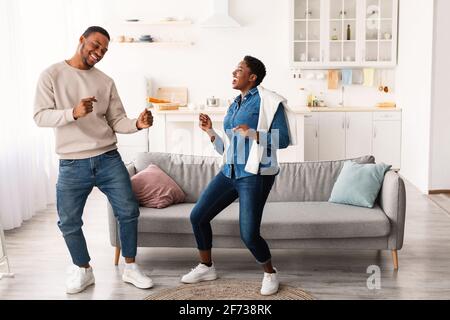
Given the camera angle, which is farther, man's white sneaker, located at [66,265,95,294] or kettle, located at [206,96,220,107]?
kettle, located at [206,96,220,107]

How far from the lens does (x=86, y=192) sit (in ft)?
11.9

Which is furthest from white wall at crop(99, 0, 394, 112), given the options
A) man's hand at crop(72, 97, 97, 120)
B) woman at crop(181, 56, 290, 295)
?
man's hand at crop(72, 97, 97, 120)

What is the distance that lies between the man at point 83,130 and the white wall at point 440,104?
4.04m

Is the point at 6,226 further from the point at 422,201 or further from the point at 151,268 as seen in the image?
the point at 422,201

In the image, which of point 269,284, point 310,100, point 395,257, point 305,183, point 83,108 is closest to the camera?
point 83,108

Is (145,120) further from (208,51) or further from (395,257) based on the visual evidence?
(208,51)

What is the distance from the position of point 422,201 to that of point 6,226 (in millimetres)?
4008

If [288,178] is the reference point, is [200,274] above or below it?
below

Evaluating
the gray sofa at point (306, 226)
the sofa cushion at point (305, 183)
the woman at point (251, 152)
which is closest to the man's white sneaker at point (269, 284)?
the woman at point (251, 152)

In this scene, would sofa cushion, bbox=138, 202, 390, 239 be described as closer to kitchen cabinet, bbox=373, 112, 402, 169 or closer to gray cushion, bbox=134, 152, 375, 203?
gray cushion, bbox=134, 152, 375, 203

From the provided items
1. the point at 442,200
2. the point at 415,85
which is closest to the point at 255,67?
the point at 442,200

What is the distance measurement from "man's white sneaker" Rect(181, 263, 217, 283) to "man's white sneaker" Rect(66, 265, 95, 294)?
22.7 inches

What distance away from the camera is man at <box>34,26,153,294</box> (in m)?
3.47

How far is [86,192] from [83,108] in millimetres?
573
